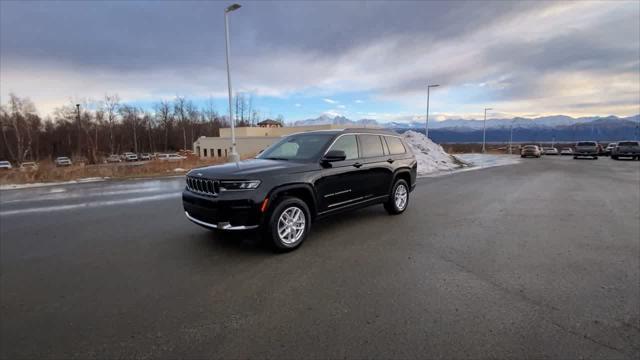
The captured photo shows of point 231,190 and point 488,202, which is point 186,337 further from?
point 488,202

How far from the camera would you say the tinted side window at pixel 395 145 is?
7.30 metres

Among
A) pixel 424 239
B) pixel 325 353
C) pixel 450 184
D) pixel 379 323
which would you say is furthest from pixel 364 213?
pixel 450 184

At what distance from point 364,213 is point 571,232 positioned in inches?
154

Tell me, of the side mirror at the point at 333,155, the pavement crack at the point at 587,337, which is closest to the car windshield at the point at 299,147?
the side mirror at the point at 333,155

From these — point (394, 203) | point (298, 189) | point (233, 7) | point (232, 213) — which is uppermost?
point (233, 7)

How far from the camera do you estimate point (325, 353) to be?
2566mm

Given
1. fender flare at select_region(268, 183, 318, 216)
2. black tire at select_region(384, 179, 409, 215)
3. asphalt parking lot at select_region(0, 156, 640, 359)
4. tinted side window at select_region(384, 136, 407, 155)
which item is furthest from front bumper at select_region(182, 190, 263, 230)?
tinted side window at select_region(384, 136, 407, 155)

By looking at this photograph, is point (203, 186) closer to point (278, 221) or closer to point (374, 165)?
point (278, 221)

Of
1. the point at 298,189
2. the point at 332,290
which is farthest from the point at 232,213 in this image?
the point at 332,290

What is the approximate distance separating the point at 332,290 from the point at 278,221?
1.47 m

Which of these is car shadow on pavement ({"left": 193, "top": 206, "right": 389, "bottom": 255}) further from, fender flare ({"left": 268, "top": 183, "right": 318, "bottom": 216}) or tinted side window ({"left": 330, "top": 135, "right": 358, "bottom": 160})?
tinted side window ({"left": 330, "top": 135, "right": 358, "bottom": 160})

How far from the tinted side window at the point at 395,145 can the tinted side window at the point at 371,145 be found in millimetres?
387

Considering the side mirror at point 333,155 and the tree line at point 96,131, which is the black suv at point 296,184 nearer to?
the side mirror at point 333,155

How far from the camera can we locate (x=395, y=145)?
751cm
